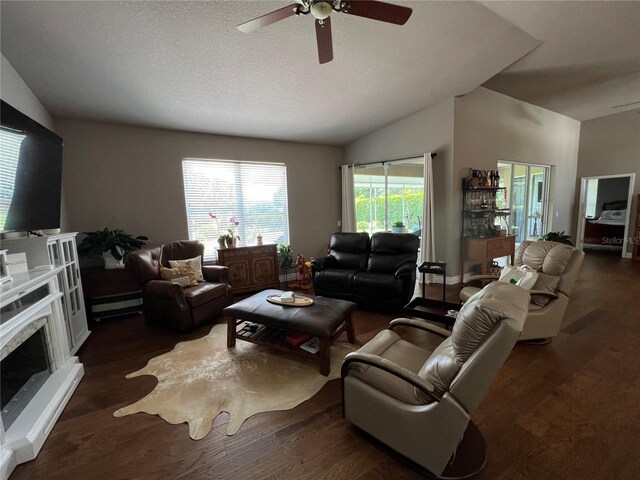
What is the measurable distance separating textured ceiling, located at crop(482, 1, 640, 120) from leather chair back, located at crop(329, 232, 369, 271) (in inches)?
118

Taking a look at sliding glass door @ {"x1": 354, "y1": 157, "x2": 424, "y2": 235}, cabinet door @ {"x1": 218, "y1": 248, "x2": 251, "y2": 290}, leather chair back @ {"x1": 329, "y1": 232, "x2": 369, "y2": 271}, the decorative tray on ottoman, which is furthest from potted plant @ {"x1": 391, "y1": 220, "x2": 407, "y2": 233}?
the decorative tray on ottoman

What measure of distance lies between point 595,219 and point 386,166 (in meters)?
6.31

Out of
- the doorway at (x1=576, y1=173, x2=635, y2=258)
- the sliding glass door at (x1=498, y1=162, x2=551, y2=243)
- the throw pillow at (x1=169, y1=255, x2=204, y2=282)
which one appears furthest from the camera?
the doorway at (x1=576, y1=173, x2=635, y2=258)

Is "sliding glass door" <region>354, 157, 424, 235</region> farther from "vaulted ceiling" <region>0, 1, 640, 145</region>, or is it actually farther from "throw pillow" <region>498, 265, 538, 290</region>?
"throw pillow" <region>498, 265, 538, 290</region>

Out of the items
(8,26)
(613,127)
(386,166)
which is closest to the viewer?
(8,26)

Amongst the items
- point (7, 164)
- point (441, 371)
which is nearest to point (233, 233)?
point (7, 164)

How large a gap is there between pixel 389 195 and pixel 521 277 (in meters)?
3.30

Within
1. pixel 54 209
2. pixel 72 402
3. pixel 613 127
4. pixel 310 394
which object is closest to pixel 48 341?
pixel 72 402

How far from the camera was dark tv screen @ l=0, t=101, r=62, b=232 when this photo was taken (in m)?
1.92

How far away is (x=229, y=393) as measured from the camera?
2121 millimetres

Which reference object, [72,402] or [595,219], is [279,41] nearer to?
[72,402]

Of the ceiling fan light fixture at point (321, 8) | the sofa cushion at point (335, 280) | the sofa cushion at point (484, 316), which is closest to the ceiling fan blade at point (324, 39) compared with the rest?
the ceiling fan light fixture at point (321, 8)

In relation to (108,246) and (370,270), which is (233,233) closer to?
(108,246)

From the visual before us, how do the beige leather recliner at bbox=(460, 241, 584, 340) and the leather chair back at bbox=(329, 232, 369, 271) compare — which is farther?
the leather chair back at bbox=(329, 232, 369, 271)
